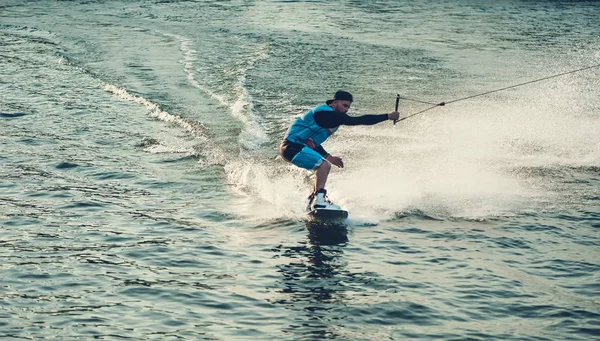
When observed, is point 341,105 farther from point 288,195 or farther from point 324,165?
point 288,195

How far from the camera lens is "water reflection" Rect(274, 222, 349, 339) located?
1107 centimetres

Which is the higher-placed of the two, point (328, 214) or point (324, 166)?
point (324, 166)

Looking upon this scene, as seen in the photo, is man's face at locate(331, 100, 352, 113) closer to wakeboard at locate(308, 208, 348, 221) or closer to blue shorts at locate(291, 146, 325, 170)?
blue shorts at locate(291, 146, 325, 170)

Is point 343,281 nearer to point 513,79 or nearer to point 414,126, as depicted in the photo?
point 414,126

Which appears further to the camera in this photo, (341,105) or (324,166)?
(324,166)

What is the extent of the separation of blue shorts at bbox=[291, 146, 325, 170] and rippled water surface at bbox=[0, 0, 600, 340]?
99 cm

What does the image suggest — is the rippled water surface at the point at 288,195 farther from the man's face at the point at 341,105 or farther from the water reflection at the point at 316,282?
the man's face at the point at 341,105

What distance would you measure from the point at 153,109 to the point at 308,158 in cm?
1086

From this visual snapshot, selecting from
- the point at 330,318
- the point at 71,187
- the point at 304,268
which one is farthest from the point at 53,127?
the point at 330,318

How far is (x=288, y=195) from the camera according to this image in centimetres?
1700

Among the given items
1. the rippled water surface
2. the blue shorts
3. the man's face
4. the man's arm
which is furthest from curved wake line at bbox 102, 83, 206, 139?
the man's face

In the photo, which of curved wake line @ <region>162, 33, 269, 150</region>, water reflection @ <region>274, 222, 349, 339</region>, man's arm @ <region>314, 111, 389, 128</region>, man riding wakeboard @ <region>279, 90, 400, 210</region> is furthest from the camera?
curved wake line @ <region>162, 33, 269, 150</region>

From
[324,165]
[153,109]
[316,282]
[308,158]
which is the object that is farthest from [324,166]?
[153,109]

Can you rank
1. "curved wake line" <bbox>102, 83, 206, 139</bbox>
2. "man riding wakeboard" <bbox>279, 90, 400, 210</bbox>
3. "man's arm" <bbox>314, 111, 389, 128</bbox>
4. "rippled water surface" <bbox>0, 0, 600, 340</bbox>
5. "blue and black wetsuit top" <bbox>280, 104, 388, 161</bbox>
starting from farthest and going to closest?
1. "curved wake line" <bbox>102, 83, 206, 139</bbox>
2. "blue and black wetsuit top" <bbox>280, 104, 388, 161</bbox>
3. "man riding wakeboard" <bbox>279, 90, 400, 210</bbox>
4. "man's arm" <bbox>314, 111, 389, 128</bbox>
5. "rippled water surface" <bbox>0, 0, 600, 340</bbox>
